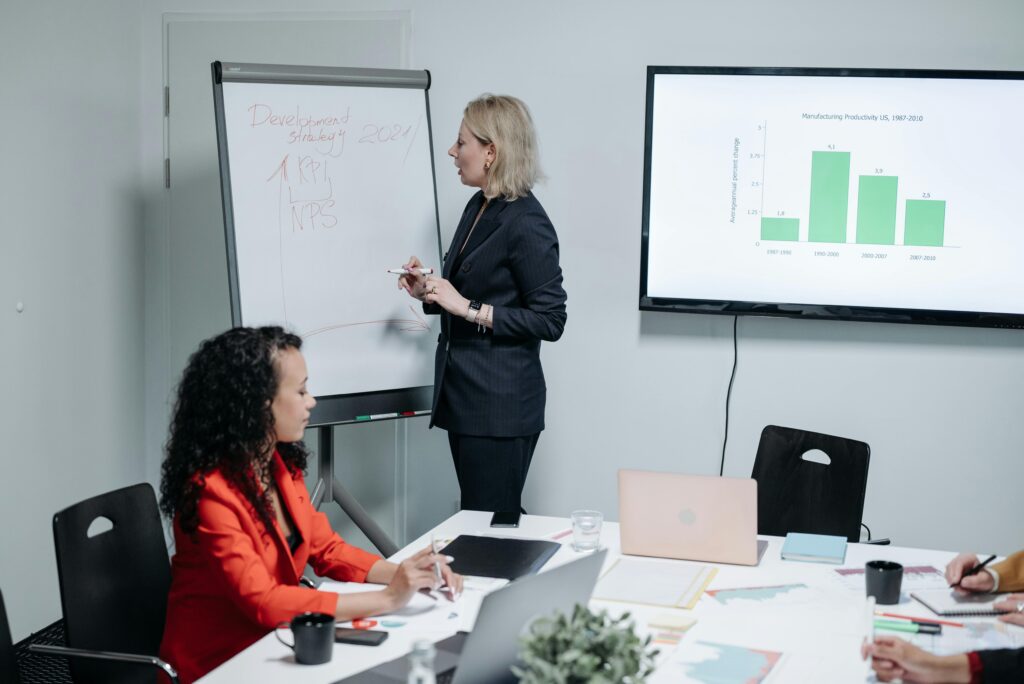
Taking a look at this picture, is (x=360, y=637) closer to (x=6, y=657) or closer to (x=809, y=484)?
(x=6, y=657)

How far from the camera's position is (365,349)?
3.38 metres

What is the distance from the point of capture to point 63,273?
348cm

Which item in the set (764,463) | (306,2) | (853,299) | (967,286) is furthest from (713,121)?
(306,2)

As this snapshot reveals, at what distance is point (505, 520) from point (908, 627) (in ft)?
2.92

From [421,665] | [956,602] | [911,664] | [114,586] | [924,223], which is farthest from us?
[924,223]

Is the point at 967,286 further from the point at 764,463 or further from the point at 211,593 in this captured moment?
the point at 211,593

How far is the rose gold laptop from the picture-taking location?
6.65 feet

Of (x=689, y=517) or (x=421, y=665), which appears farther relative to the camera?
(x=689, y=517)

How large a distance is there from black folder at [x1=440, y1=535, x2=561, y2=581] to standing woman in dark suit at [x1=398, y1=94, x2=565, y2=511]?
33.4 inches

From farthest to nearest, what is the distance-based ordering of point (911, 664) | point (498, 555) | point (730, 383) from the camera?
1. point (730, 383)
2. point (498, 555)
3. point (911, 664)

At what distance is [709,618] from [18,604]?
8.20 ft

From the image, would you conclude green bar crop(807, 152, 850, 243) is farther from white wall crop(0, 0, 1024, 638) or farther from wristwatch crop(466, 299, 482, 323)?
wristwatch crop(466, 299, 482, 323)

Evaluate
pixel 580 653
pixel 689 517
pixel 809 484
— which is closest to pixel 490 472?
pixel 809 484

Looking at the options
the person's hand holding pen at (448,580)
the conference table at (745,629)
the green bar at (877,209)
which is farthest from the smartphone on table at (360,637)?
the green bar at (877,209)
